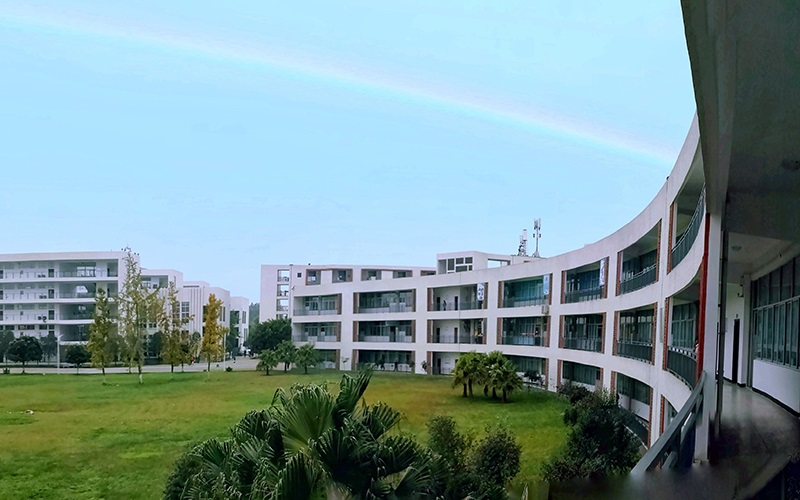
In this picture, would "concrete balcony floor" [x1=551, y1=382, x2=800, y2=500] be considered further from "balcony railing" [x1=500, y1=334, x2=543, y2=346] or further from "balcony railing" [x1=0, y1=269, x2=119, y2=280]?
"balcony railing" [x1=0, y1=269, x2=119, y2=280]

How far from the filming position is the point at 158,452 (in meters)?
15.3

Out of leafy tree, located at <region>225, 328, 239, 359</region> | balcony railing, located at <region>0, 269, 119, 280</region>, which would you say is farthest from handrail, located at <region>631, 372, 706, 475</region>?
leafy tree, located at <region>225, 328, 239, 359</region>

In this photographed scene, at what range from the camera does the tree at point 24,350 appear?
32.9 metres

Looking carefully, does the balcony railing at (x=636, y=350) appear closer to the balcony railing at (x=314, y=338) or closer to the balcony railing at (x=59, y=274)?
the balcony railing at (x=314, y=338)

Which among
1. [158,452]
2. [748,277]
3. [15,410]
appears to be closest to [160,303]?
[15,410]

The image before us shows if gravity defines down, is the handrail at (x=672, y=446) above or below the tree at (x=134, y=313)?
above

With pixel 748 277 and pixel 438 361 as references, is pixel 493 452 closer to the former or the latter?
pixel 748 277

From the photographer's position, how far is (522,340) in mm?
22016

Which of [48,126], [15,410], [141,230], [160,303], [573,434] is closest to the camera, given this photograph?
[573,434]

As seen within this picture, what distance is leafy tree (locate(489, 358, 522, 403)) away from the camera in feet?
61.4

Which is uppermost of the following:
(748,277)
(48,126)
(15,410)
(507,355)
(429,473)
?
(48,126)

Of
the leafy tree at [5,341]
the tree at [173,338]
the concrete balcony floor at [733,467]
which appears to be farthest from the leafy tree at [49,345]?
the concrete balcony floor at [733,467]

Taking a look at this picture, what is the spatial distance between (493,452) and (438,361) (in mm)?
16829

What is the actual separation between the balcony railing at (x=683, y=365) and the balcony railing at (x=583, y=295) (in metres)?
7.93
